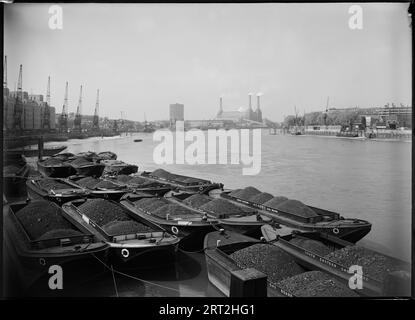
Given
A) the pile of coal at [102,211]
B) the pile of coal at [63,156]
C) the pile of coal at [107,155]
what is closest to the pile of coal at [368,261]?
the pile of coal at [102,211]

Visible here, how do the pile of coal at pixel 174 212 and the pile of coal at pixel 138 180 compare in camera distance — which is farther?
the pile of coal at pixel 138 180

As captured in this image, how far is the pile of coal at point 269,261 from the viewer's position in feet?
8.07

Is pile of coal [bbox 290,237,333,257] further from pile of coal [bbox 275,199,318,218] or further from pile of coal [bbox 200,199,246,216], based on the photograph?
pile of coal [bbox 200,199,246,216]

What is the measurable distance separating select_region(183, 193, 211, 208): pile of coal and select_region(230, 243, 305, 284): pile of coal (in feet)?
2.83

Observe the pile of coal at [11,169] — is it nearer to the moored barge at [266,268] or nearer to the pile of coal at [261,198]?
the moored barge at [266,268]

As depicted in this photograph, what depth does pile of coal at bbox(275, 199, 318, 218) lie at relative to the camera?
10.4ft

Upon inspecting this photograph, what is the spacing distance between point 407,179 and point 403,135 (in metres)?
0.32

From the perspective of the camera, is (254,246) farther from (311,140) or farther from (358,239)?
(311,140)

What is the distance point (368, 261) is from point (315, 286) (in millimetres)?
465

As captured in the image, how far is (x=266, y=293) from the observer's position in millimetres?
2105

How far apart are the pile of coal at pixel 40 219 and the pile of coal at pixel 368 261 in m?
2.05

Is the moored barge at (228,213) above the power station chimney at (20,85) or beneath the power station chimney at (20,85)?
beneath
